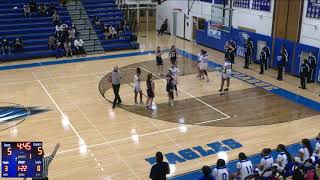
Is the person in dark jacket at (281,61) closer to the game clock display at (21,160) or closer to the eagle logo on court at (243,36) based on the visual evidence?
the eagle logo on court at (243,36)

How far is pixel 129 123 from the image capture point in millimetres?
13859

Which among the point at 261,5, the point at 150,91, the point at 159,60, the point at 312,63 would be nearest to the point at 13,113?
the point at 150,91

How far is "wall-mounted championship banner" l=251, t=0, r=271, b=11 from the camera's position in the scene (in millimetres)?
21250

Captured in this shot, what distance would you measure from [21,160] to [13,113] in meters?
8.06

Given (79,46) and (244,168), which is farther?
(79,46)

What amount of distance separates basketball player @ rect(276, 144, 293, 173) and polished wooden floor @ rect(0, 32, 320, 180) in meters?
2.29

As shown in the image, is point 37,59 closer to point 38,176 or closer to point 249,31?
point 249,31

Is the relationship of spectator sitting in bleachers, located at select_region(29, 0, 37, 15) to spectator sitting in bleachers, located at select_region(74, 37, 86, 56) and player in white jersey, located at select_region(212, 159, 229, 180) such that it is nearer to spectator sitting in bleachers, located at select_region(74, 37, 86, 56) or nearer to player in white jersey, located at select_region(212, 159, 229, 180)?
spectator sitting in bleachers, located at select_region(74, 37, 86, 56)

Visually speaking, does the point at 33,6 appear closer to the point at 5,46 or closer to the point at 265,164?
the point at 5,46

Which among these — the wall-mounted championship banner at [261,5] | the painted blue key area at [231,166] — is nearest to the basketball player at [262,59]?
the wall-mounted championship banner at [261,5]

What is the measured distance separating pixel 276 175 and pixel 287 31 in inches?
485

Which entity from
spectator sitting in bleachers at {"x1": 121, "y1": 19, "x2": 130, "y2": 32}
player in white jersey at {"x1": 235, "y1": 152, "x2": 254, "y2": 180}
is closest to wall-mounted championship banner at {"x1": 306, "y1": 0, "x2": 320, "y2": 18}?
player in white jersey at {"x1": 235, "y1": 152, "x2": 254, "y2": 180}

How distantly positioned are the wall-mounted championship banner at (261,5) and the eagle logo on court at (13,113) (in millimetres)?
12967

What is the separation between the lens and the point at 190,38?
2891cm
